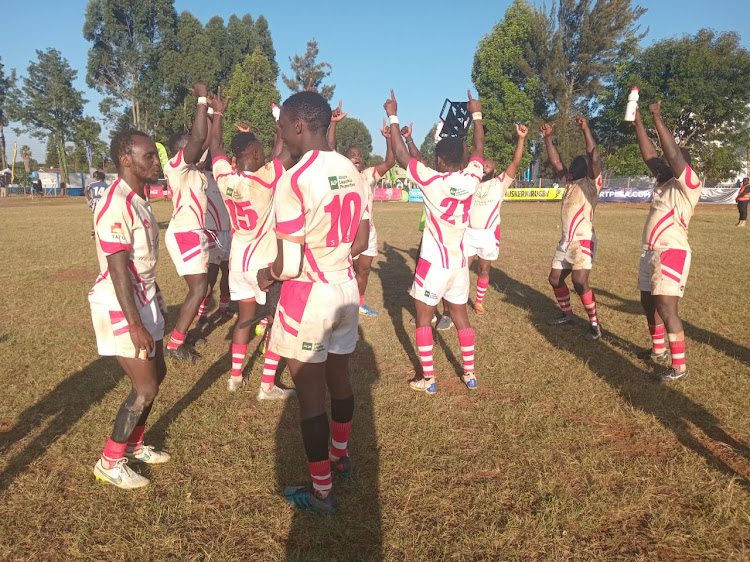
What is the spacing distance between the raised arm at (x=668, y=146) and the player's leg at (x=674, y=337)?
1.44 m

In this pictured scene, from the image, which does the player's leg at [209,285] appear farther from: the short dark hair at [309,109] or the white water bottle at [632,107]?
the white water bottle at [632,107]

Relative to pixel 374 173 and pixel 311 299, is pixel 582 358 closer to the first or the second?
pixel 374 173

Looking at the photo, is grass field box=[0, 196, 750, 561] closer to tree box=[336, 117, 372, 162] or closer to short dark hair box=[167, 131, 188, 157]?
short dark hair box=[167, 131, 188, 157]

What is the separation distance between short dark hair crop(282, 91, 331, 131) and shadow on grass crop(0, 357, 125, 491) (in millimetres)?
3399

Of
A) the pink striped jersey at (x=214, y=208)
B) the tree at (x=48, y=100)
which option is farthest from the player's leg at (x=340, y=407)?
the tree at (x=48, y=100)

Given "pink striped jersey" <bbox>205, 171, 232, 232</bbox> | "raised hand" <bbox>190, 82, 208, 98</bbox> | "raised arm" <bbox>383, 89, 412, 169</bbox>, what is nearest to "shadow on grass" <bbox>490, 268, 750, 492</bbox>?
"raised arm" <bbox>383, 89, 412, 169</bbox>

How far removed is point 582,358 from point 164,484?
4.96 m

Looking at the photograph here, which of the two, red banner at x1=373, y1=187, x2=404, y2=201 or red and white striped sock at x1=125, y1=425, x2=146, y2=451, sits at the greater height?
red banner at x1=373, y1=187, x2=404, y2=201

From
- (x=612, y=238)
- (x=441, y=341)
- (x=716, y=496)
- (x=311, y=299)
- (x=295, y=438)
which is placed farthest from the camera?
(x=612, y=238)

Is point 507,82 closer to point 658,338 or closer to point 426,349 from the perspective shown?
point 658,338

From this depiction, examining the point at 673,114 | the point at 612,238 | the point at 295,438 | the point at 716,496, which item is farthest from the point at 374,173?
the point at 673,114

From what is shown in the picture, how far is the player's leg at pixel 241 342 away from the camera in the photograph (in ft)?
16.6

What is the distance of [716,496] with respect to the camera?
3291 mm

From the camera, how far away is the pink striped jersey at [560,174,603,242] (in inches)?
271
